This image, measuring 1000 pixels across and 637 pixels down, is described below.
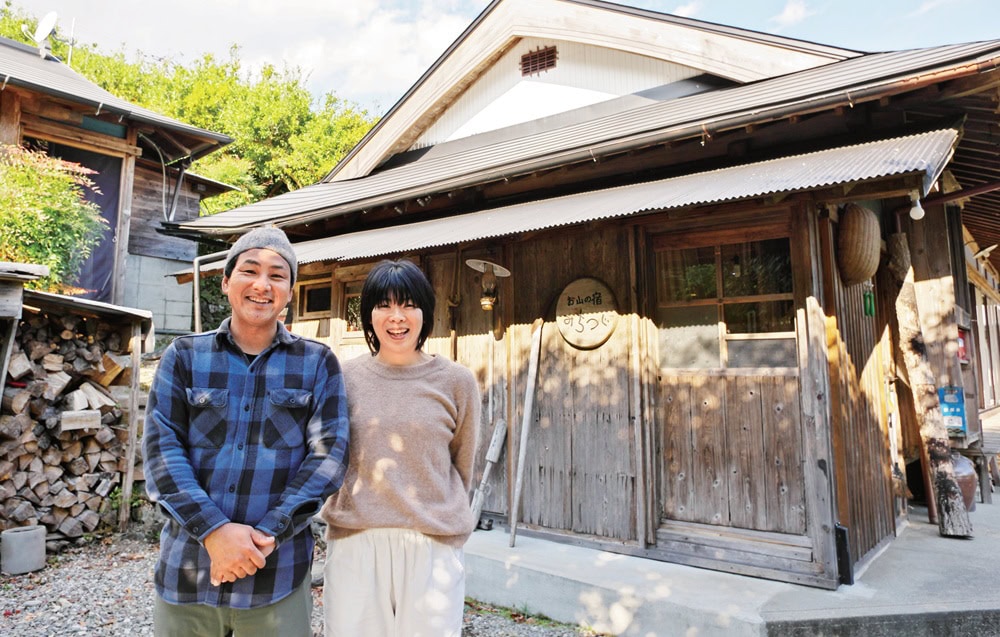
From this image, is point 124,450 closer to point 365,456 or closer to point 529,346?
point 529,346

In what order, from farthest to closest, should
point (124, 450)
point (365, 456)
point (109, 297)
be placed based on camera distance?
point (109, 297) → point (124, 450) → point (365, 456)

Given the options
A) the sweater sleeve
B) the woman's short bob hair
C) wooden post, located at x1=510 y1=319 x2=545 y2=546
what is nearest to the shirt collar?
the woman's short bob hair

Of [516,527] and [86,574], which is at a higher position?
[516,527]

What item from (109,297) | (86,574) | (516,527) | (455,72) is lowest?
(86,574)

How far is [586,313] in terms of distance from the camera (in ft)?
16.1

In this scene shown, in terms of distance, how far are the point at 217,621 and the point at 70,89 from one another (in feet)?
35.8

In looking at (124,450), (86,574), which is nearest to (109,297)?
(124,450)

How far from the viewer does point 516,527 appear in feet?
16.1

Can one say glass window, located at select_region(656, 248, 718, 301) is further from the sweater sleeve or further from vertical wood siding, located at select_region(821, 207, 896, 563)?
the sweater sleeve

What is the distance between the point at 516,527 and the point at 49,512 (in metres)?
4.35

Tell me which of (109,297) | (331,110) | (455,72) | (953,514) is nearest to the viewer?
(953,514)

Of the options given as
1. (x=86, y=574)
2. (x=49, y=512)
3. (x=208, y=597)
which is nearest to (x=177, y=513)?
(x=208, y=597)

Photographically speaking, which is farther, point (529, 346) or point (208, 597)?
point (529, 346)

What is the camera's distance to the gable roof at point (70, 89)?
8.77 m
